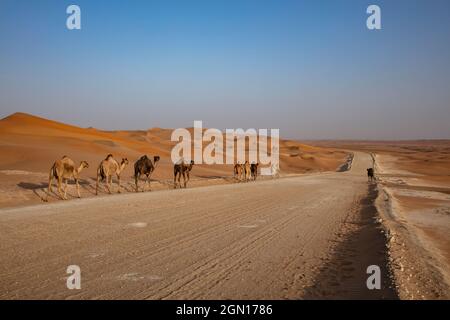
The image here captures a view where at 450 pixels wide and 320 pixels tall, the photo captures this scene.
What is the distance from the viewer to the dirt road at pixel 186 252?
575 cm

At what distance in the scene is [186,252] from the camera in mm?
7898

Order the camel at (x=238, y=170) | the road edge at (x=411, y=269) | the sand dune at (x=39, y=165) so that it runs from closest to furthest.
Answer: the road edge at (x=411, y=269) → the sand dune at (x=39, y=165) → the camel at (x=238, y=170)

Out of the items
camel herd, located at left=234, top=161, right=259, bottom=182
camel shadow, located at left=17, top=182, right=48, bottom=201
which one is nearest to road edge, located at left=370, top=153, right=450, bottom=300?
camel shadow, located at left=17, top=182, right=48, bottom=201

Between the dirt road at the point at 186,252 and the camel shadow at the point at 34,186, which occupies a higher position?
Result: the camel shadow at the point at 34,186

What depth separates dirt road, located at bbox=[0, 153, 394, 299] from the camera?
575 cm

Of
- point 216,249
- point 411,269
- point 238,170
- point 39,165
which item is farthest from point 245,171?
point 411,269

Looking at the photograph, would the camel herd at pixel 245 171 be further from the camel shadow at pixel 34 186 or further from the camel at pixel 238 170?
the camel shadow at pixel 34 186

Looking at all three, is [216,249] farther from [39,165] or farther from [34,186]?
[39,165]

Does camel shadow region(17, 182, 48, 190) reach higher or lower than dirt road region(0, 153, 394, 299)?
higher

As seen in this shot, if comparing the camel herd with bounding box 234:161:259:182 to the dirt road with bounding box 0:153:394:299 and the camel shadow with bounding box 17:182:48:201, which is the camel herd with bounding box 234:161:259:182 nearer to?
the camel shadow with bounding box 17:182:48:201

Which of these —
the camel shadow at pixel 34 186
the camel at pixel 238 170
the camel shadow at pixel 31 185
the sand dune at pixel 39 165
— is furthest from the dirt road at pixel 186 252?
the camel at pixel 238 170

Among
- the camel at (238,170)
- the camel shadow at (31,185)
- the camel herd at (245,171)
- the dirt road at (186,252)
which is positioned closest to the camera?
the dirt road at (186,252)
